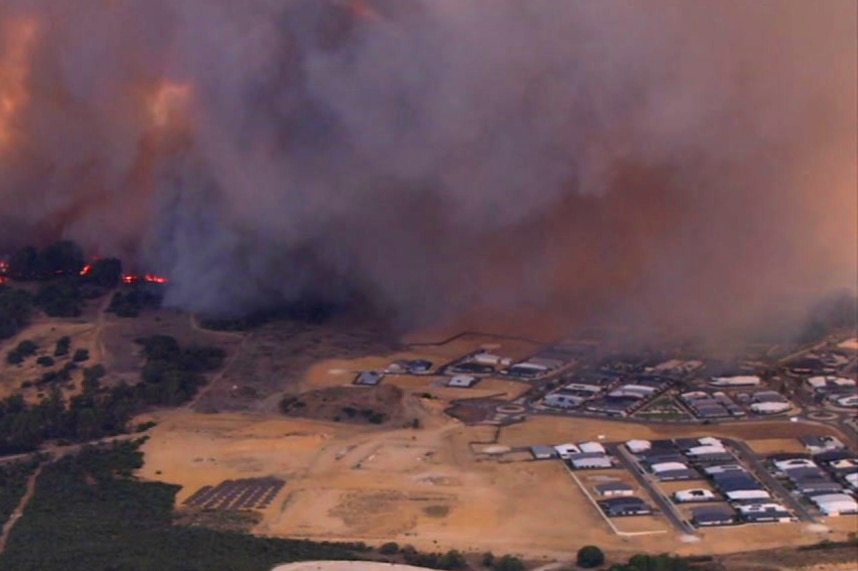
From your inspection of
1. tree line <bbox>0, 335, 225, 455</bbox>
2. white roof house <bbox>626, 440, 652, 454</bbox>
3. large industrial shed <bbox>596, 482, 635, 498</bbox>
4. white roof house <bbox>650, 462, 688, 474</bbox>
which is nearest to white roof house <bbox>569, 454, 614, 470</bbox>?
white roof house <bbox>626, 440, 652, 454</bbox>

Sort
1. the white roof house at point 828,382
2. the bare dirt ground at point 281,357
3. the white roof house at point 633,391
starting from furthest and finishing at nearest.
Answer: the white roof house at point 828,382, the bare dirt ground at point 281,357, the white roof house at point 633,391

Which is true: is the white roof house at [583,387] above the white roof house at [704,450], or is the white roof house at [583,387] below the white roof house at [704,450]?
above

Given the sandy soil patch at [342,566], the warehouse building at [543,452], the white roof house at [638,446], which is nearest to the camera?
the sandy soil patch at [342,566]

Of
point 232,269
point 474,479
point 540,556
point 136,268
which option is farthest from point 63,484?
point 136,268

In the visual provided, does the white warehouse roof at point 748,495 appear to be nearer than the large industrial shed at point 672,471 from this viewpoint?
Yes

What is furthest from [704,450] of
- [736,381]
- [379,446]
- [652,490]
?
[379,446]

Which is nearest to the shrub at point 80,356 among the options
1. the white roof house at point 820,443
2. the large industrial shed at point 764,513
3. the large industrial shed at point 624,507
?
the large industrial shed at point 624,507

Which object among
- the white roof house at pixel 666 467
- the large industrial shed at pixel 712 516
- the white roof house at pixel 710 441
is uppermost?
the white roof house at pixel 710 441

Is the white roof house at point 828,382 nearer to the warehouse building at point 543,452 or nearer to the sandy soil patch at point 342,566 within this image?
the warehouse building at point 543,452
